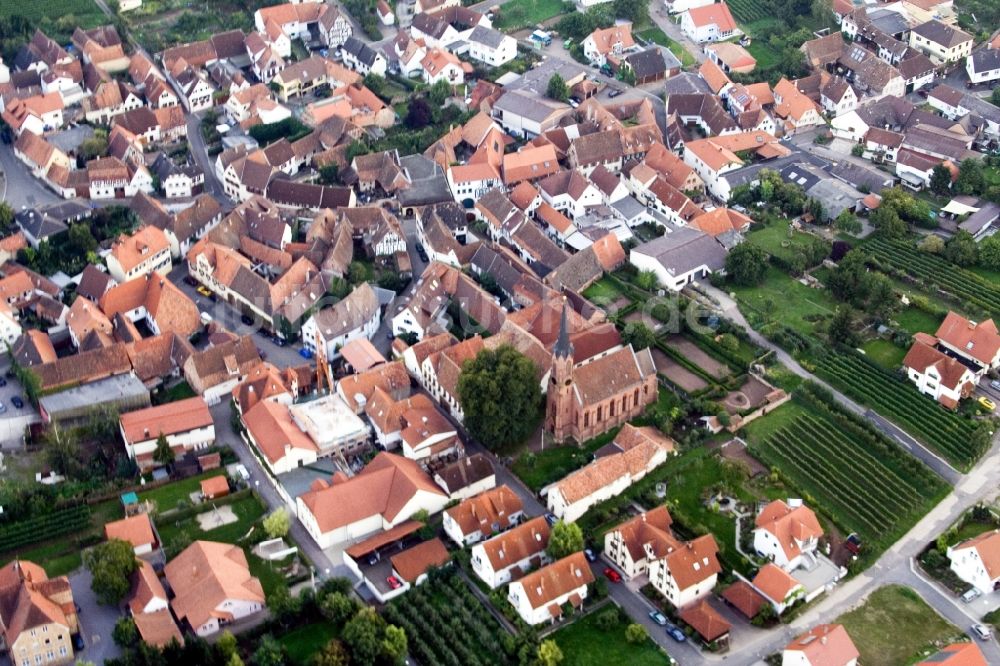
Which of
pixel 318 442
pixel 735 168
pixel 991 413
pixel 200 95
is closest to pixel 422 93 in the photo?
pixel 200 95

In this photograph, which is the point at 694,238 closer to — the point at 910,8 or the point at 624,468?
the point at 624,468

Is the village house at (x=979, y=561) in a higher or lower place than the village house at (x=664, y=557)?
lower

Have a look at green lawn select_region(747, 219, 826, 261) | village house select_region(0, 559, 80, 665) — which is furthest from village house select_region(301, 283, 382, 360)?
green lawn select_region(747, 219, 826, 261)

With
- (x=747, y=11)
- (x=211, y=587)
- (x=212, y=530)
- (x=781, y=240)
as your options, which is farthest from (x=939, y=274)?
(x=211, y=587)

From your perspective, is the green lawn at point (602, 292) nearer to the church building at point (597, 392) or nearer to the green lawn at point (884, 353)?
the church building at point (597, 392)

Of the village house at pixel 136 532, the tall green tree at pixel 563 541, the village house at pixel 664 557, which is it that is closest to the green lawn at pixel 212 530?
the village house at pixel 136 532

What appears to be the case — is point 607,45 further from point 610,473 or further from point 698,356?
point 610,473
